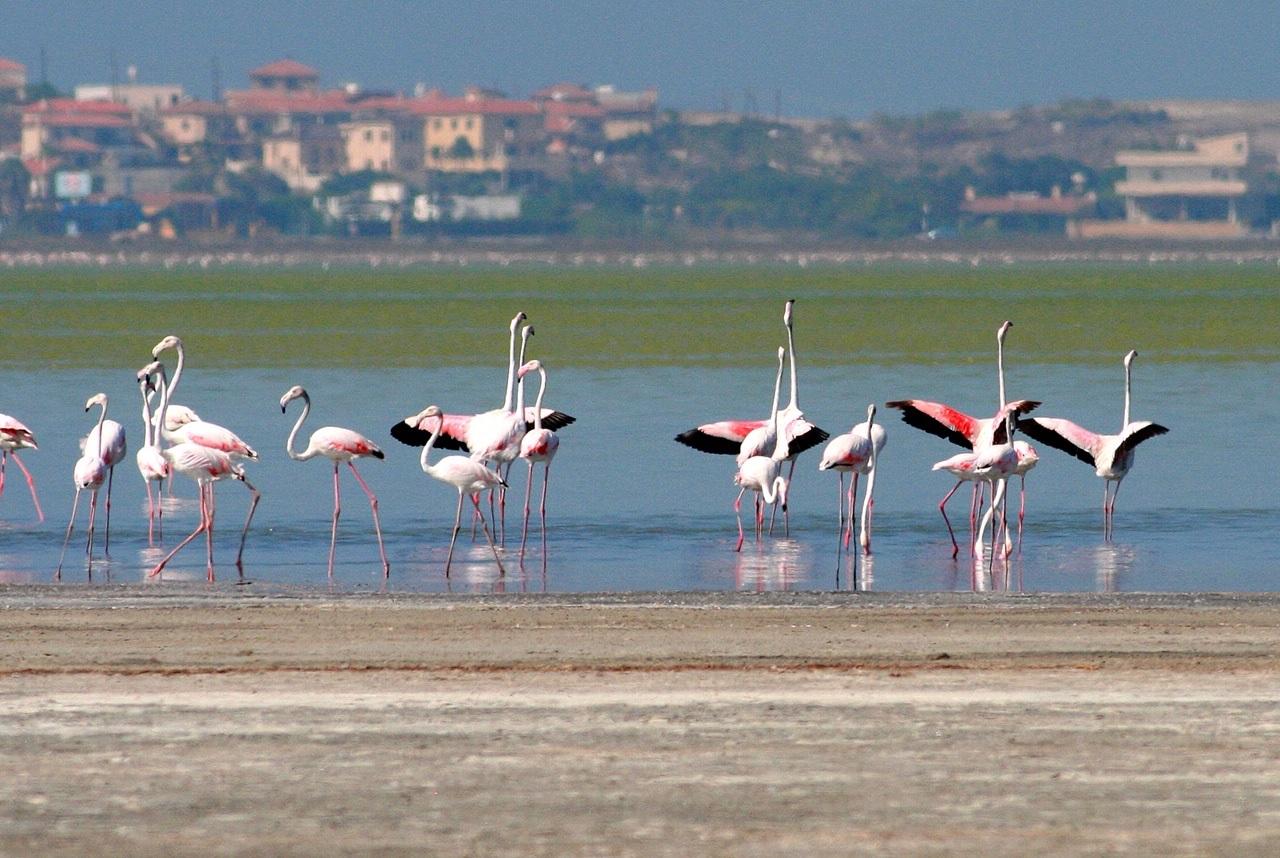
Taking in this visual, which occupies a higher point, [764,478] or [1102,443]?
[1102,443]

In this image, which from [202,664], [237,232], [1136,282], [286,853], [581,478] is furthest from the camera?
[237,232]

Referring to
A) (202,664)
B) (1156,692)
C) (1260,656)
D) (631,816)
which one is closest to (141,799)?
(631,816)

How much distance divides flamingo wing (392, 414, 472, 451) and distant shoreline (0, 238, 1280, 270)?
13835 centimetres

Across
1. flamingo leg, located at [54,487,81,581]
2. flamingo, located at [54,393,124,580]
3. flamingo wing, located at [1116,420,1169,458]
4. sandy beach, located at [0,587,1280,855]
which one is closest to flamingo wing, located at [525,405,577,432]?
flamingo, located at [54,393,124,580]

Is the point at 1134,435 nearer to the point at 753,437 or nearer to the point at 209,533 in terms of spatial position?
the point at 753,437

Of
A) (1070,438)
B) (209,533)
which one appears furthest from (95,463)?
(1070,438)

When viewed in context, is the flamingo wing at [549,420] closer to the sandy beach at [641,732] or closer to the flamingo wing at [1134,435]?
the flamingo wing at [1134,435]

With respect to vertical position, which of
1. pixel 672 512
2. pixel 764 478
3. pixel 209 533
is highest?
pixel 764 478

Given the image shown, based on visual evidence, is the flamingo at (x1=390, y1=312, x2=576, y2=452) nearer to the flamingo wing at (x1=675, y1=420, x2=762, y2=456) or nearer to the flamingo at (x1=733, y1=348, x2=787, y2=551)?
the flamingo wing at (x1=675, y1=420, x2=762, y2=456)

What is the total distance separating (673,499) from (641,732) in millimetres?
9589

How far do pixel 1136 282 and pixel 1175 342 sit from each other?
175ft

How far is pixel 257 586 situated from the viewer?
13039mm

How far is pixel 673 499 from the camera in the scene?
1789 centimetres

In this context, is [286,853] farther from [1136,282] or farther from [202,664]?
[1136,282]
